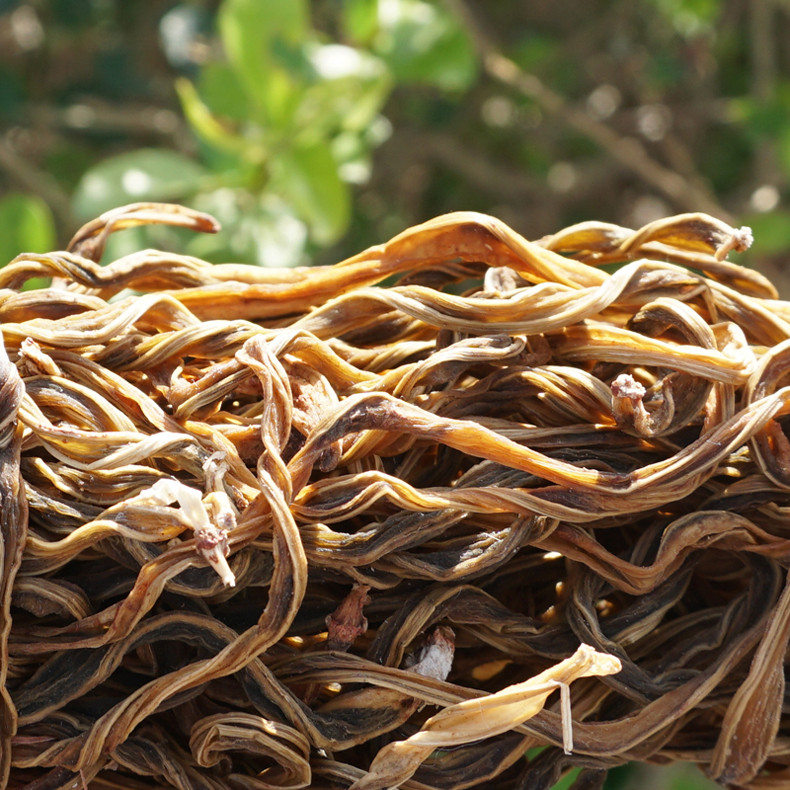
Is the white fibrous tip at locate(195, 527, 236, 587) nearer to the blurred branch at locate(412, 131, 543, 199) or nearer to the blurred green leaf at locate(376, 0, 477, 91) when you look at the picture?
the blurred green leaf at locate(376, 0, 477, 91)

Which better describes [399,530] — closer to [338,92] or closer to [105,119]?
[338,92]

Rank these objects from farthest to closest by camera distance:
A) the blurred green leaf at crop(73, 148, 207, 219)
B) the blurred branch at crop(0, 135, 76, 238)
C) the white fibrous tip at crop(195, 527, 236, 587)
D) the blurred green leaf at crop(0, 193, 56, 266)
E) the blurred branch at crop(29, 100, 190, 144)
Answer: the blurred branch at crop(29, 100, 190, 144) → the blurred branch at crop(0, 135, 76, 238) → the blurred green leaf at crop(73, 148, 207, 219) → the blurred green leaf at crop(0, 193, 56, 266) → the white fibrous tip at crop(195, 527, 236, 587)

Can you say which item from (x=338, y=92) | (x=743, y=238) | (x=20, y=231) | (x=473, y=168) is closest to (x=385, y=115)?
(x=473, y=168)

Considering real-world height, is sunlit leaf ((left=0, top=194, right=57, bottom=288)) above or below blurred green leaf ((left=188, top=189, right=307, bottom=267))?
above

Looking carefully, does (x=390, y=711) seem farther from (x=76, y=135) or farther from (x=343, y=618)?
(x=76, y=135)

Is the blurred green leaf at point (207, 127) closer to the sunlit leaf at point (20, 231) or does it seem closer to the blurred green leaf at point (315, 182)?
the blurred green leaf at point (315, 182)

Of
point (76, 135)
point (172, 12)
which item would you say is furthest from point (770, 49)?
point (76, 135)

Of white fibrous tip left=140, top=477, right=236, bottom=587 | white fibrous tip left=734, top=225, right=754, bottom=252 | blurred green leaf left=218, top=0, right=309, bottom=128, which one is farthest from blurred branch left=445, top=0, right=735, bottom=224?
white fibrous tip left=140, top=477, right=236, bottom=587
